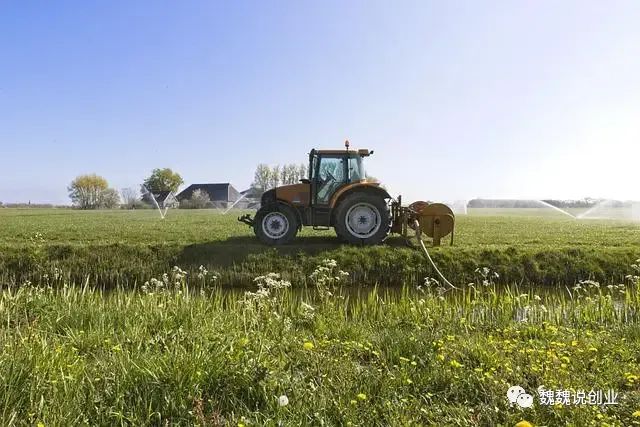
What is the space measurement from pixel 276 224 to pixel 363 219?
2.27 metres

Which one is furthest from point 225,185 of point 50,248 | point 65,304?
point 65,304

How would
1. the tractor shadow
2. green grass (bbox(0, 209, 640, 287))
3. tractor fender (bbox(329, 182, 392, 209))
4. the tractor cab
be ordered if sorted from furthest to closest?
the tractor cab → tractor fender (bbox(329, 182, 392, 209)) → the tractor shadow → green grass (bbox(0, 209, 640, 287))

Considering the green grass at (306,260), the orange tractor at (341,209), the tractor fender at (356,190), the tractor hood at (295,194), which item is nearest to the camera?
the green grass at (306,260)

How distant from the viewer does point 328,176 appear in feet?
35.4

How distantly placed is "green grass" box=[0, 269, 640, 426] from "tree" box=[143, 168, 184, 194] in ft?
249

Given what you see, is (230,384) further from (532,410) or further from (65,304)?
(65,304)

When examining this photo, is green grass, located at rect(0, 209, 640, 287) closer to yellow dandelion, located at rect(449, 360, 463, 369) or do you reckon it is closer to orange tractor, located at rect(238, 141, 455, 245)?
orange tractor, located at rect(238, 141, 455, 245)

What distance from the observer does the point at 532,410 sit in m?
2.73

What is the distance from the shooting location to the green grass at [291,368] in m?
2.68

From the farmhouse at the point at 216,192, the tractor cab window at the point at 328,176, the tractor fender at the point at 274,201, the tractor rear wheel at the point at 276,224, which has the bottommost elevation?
the tractor rear wheel at the point at 276,224

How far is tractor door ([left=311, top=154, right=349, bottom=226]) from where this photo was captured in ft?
35.3

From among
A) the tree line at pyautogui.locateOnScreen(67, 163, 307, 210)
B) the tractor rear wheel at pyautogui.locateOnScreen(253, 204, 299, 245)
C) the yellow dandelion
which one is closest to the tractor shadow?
the tractor rear wheel at pyautogui.locateOnScreen(253, 204, 299, 245)

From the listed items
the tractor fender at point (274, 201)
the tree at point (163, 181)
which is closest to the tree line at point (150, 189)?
the tree at point (163, 181)

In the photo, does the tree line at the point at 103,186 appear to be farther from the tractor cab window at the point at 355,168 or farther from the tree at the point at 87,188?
the tractor cab window at the point at 355,168
